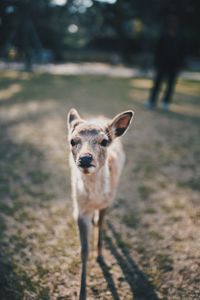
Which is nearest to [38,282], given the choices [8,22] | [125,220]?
[125,220]

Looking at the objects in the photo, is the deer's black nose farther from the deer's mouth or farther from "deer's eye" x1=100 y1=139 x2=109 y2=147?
"deer's eye" x1=100 y1=139 x2=109 y2=147

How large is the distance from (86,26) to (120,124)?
86.6 feet

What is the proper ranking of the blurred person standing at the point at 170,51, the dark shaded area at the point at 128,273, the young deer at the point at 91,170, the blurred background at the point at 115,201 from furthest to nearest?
1. the blurred person standing at the point at 170,51
2. the blurred background at the point at 115,201
3. the dark shaded area at the point at 128,273
4. the young deer at the point at 91,170

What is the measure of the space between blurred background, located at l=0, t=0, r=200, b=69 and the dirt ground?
48.7ft

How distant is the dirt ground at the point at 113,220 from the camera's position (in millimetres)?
2916

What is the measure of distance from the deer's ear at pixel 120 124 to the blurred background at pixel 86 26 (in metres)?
17.7

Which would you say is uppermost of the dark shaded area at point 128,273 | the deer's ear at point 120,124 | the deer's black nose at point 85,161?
the deer's ear at point 120,124

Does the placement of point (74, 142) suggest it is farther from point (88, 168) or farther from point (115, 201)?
point (115, 201)

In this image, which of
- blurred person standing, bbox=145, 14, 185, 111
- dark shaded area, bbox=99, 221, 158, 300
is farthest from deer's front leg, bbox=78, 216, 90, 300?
blurred person standing, bbox=145, 14, 185, 111

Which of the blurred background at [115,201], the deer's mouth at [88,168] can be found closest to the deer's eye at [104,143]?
the deer's mouth at [88,168]

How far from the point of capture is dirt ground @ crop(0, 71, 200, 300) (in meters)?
2.92

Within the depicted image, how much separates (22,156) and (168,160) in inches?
103

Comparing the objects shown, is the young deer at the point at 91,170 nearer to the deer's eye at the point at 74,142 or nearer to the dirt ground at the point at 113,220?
the deer's eye at the point at 74,142

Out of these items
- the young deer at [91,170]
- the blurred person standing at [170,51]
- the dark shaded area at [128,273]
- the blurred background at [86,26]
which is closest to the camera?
the young deer at [91,170]
